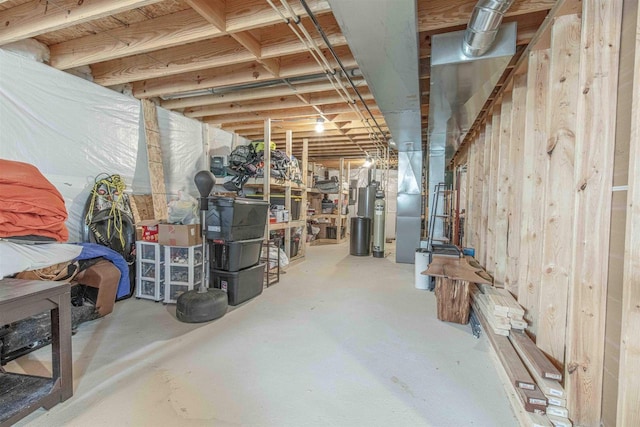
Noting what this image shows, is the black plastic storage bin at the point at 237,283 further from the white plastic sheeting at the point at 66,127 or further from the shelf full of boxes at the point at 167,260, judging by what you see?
the white plastic sheeting at the point at 66,127

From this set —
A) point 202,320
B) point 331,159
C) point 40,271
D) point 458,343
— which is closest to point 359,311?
point 458,343

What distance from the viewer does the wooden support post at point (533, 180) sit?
7.19ft

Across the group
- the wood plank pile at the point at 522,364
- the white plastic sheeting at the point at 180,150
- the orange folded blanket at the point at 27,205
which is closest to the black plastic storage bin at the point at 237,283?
the orange folded blanket at the point at 27,205

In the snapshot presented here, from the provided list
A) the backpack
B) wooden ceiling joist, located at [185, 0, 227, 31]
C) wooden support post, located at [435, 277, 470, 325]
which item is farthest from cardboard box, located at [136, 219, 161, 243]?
wooden support post, located at [435, 277, 470, 325]

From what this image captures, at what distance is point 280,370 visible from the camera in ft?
6.23

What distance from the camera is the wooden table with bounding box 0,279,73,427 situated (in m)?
1.33

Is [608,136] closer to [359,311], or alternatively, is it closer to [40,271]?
[359,311]

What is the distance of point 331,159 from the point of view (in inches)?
360

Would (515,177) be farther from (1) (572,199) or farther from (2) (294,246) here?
(2) (294,246)

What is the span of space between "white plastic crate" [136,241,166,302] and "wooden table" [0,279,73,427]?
1.55m

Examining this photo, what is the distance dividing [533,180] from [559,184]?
0.56 meters

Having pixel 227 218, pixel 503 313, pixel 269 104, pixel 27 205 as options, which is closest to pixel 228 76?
pixel 269 104

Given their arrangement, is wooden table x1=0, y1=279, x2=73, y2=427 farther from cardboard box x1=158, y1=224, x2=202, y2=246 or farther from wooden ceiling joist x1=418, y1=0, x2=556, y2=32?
wooden ceiling joist x1=418, y1=0, x2=556, y2=32

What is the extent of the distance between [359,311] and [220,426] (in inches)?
72.3
